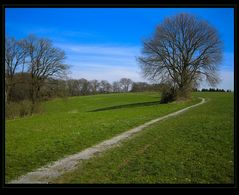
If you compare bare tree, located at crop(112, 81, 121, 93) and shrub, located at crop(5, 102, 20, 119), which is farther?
bare tree, located at crop(112, 81, 121, 93)

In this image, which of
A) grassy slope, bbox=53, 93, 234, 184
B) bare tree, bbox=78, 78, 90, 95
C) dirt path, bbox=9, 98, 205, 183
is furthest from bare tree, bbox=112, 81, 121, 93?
dirt path, bbox=9, 98, 205, 183

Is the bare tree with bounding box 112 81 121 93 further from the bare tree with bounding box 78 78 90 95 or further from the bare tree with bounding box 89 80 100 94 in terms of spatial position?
the bare tree with bounding box 78 78 90 95

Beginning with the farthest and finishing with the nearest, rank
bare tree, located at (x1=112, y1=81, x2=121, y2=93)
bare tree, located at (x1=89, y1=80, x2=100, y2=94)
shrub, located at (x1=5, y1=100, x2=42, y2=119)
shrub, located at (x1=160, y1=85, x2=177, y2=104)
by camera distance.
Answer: bare tree, located at (x1=112, y1=81, x2=121, y2=93) → bare tree, located at (x1=89, y1=80, x2=100, y2=94) → shrub, located at (x1=160, y1=85, x2=177, y2=104) → shrub, located at (x1=5, y1=100, x2=42, y2=119)

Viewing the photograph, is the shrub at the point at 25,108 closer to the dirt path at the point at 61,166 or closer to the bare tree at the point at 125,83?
the dirt path at the point at 61,166

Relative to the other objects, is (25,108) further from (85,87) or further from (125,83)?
(125,83)

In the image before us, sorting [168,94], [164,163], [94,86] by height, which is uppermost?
[94,86]

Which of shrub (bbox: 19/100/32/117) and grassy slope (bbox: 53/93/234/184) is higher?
shrub (bbox: 19/100/32/117)

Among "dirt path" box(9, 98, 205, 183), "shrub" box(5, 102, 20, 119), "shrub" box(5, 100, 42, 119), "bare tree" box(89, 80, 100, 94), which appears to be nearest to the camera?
"dirt path" box(9, 98, 205, 183)

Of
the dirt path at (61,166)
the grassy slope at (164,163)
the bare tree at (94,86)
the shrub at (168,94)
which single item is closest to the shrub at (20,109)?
the dirt path at (61,166)

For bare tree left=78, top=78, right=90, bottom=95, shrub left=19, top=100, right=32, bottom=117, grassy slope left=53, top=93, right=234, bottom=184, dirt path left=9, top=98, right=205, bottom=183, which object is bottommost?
dirt path left=9, top=98, right=205, bottom=183

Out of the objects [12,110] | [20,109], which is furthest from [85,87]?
[12,110]

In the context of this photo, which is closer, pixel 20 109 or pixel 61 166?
pixel 61 166
